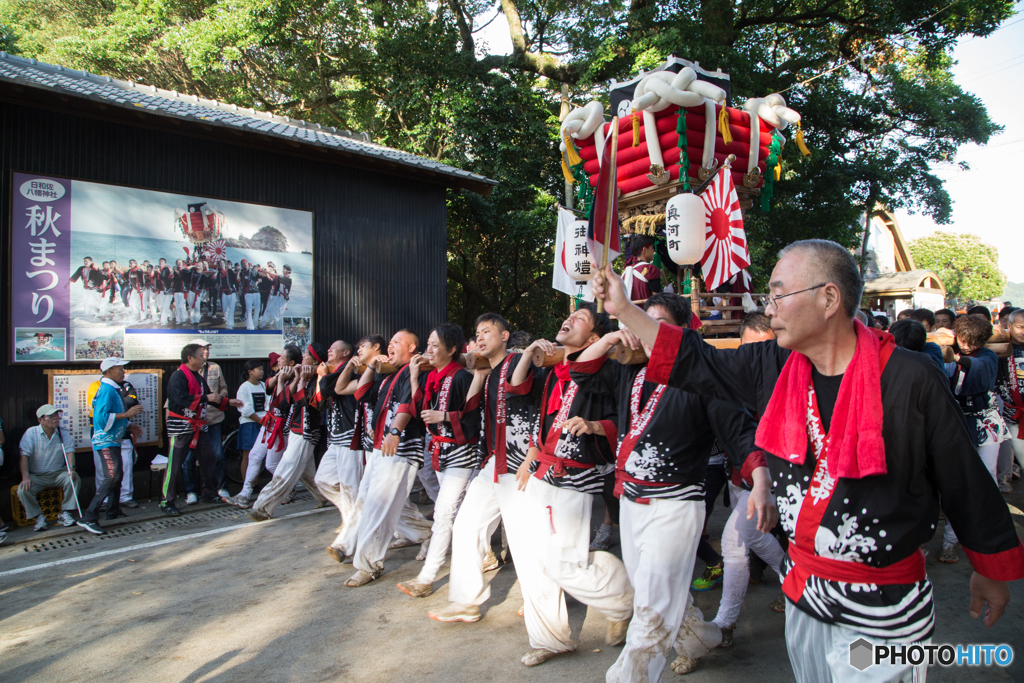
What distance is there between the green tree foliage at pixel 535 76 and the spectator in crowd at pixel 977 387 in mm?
9760

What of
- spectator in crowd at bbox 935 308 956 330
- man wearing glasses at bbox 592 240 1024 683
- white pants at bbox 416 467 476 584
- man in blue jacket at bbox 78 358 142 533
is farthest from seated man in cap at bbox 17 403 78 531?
spectator in crowd at bbox 935 308 956 330

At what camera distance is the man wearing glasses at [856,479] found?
5.82 ft

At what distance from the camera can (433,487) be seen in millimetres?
6680

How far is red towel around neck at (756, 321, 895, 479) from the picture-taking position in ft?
5.77

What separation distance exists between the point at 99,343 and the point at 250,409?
1.96m

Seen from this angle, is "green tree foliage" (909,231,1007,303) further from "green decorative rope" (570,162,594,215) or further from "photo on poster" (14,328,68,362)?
"photo on poster" (14,328,68,362)

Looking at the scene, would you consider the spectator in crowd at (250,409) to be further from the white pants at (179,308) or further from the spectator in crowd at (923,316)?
the spectator in crowd at (923,316)

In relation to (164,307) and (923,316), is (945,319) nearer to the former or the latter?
A: (923,316)

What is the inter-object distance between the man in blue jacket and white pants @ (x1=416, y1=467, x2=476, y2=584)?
427 centimetres

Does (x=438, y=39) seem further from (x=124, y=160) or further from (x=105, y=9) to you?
(x=105, y=9)

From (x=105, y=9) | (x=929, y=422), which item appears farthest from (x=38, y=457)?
(x=105, y=9)

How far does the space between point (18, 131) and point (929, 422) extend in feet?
31.1

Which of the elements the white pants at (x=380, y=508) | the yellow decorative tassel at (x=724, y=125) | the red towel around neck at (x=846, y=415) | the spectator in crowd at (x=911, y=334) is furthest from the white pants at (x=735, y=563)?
the yellow decorative tassel at (x=724, y=125)

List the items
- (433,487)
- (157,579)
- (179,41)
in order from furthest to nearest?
(179,41)
(433,487)
(157,579)
